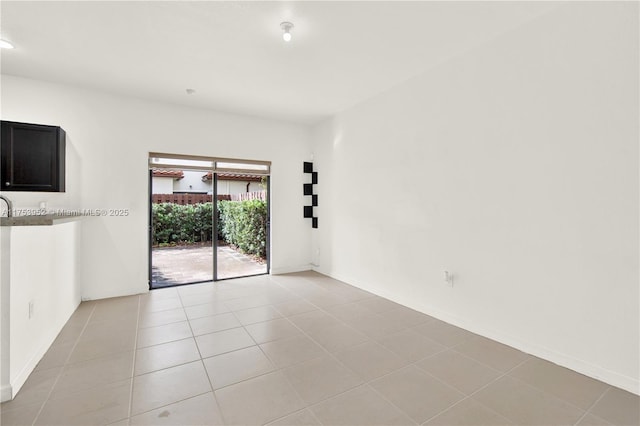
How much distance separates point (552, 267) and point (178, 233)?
493 centimetres

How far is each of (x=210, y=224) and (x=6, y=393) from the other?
3361 millimetres

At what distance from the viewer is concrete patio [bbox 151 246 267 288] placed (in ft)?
16.4

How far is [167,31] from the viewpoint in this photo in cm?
276

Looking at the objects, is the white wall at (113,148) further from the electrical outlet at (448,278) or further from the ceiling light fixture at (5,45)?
the electrical outlet at (448,278)

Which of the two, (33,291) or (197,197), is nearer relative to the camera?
(33,291)

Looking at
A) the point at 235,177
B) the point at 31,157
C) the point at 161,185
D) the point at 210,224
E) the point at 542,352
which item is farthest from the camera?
the point at 235,177

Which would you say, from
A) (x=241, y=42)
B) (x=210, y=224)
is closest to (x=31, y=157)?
(x=210, y=224)

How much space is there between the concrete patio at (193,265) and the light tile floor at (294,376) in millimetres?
1392


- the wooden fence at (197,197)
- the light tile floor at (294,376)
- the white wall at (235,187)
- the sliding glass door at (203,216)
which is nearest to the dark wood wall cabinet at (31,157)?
the sliding glass door at (203,216)

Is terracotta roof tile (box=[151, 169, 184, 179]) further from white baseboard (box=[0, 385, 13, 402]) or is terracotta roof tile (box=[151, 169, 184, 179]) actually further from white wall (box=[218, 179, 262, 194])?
white baseboard (box=[0, 385, 13, 402])

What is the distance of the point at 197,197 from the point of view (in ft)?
16.8

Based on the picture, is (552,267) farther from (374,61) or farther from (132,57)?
(132,57)

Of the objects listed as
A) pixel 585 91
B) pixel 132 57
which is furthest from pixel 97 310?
pixel 585 91

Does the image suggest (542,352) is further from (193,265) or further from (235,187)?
(193,265)
